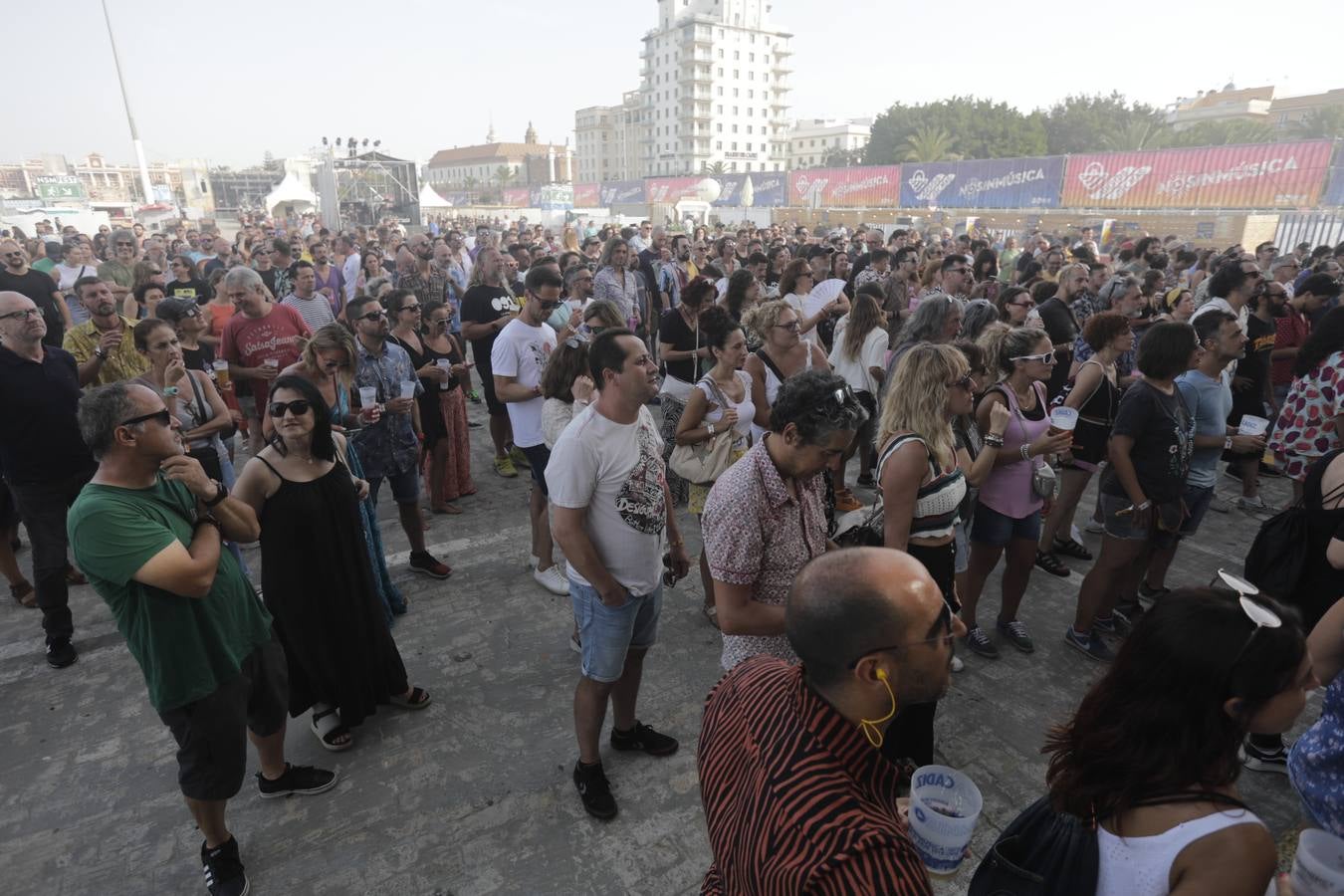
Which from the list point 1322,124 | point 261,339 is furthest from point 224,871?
point 1322,124

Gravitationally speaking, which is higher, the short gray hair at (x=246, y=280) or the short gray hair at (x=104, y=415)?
the short gray hair at (x=246, y=280)

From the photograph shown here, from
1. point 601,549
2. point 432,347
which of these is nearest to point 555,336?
point 432,347

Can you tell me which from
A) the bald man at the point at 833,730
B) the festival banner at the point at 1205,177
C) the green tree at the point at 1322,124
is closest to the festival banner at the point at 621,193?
the festival banner at the point at 1205,177

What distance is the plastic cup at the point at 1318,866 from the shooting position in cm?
141

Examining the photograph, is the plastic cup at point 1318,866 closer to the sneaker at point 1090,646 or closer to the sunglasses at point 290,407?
the sneaker at point 1090,646

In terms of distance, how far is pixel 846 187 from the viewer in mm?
32375

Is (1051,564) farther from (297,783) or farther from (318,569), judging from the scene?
(297,783)

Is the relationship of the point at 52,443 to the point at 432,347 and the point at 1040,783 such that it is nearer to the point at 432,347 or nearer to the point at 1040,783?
the point at 432,347

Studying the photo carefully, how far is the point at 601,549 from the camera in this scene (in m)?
2.79

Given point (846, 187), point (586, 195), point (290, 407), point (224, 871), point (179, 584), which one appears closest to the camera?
point (179, 584)

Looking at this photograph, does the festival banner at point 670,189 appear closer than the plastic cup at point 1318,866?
No

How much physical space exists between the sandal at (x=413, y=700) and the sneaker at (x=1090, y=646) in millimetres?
3804

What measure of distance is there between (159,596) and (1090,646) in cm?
466

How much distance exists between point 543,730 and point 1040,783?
2.40 m
